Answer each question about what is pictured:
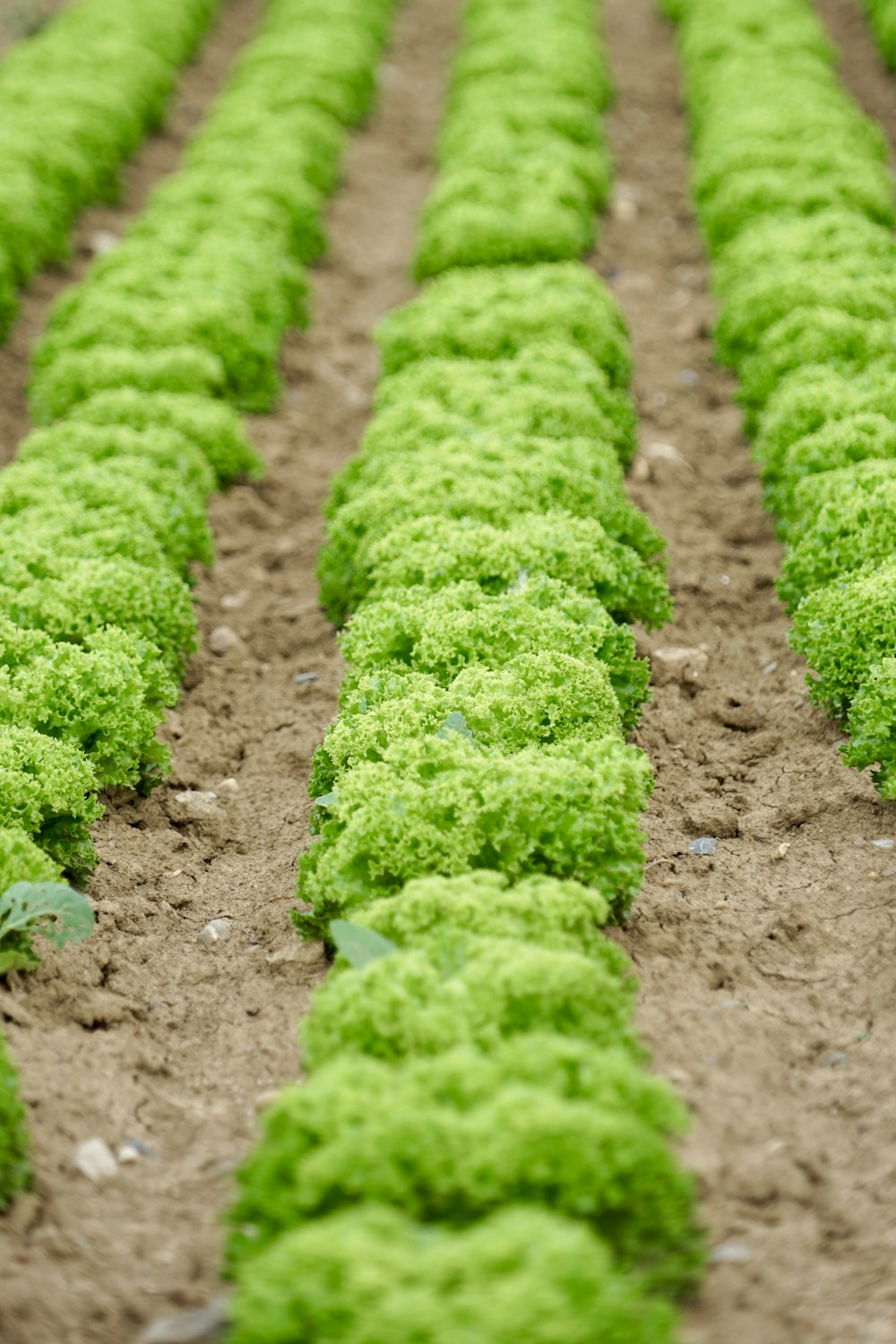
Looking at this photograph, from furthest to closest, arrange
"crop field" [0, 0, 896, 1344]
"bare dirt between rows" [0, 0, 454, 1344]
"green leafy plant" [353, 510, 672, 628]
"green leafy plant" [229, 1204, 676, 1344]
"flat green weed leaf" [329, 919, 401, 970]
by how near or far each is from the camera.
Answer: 1. "green leafy plant" [353, 510, 672, 628]
2. "flat green weed leaf" [329, 919, 401, 970]
3. "bare dirt between rows" [0, 0, 454, 1344]
4. "crop field" [0, 0, 896, 1344]
5. "green leafy plant" [229, 1204, 676, 1344]

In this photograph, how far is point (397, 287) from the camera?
51.2ft

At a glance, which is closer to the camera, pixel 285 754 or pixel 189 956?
pixel 189 956

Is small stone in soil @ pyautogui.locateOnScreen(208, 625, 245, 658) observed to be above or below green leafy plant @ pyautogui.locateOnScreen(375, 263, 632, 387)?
below

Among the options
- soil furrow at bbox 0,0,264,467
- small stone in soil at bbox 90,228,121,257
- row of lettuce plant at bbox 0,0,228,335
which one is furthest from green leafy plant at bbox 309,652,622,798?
small stone in soil at bbox 90,228,121,257

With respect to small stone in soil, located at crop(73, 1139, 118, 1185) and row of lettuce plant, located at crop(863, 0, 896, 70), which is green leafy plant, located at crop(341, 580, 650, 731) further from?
row of lettuce plant, located at crop(863, 0, 896, 70)

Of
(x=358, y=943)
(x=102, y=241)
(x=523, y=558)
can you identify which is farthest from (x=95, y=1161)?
(x=102, y=241)

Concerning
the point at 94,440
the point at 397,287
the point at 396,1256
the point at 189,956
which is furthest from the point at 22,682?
the point at 397,287

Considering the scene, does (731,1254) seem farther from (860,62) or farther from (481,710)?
(860,62)

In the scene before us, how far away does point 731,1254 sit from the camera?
4.82 metres

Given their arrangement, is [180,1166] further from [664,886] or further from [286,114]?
[286,114]

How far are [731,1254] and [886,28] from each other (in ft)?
64.0

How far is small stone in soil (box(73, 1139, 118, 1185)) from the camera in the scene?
543 centimetres

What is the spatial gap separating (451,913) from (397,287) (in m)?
11.3

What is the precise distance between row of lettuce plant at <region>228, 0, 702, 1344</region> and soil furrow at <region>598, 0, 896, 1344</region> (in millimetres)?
387
